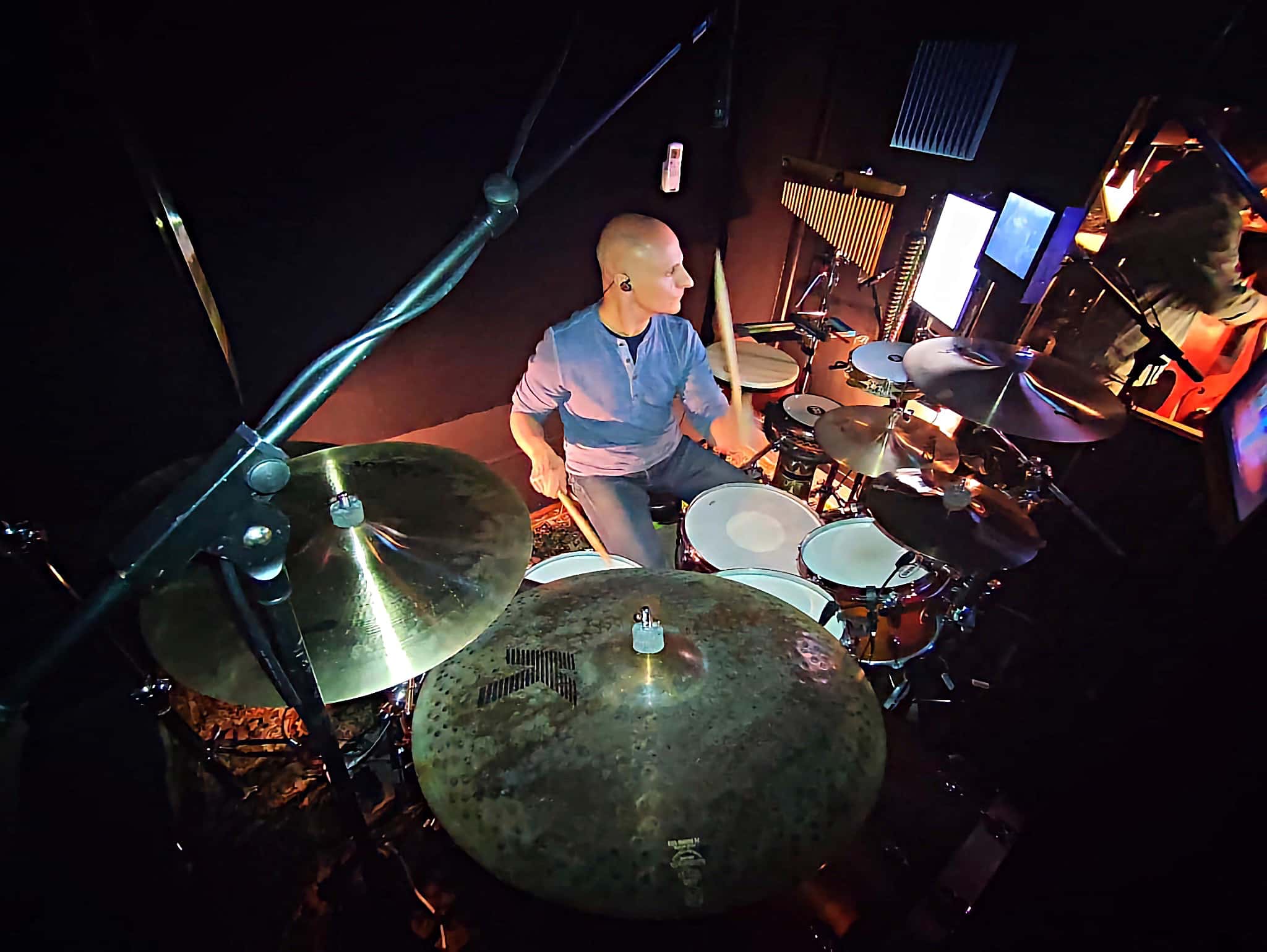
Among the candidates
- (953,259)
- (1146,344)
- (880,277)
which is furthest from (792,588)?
(880,277)

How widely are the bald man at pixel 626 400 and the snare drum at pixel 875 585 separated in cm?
50

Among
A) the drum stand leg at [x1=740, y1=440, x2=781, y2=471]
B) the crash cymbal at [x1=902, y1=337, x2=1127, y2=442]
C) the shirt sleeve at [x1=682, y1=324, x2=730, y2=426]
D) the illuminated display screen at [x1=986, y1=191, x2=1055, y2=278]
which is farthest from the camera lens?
the drum stand leg at [x1=740, y1=440, x2=781, y2=471]

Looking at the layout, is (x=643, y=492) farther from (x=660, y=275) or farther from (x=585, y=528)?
(x=660, y=275)

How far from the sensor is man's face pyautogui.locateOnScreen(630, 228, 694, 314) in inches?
71.5

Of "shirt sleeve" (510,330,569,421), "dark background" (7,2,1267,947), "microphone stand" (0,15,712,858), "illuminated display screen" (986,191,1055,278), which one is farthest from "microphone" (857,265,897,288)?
"microphone stand" (0,15,712,858)

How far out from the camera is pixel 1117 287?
2.18m

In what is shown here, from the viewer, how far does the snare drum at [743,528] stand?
191 cm

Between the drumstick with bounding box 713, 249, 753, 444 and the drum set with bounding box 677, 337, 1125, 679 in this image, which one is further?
the drumstick with bounding box 713, 249, 753, 444

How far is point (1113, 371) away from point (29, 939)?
12.3ft

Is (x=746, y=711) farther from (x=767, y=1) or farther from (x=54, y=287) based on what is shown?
(x=767, y=1)

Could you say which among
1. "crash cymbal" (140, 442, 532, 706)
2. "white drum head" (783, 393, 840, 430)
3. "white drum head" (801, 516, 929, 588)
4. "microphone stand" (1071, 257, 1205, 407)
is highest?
"microphone stand" (1071, 257, 1205, 407)

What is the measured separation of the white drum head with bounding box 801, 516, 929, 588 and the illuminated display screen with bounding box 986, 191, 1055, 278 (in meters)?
1.39

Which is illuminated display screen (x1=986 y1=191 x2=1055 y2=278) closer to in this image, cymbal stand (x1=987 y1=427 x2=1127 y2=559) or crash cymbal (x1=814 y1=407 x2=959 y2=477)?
cymbal stand (x1=987 y1=427 x2=1127 y2=559)

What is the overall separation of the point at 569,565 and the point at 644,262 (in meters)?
1.01
